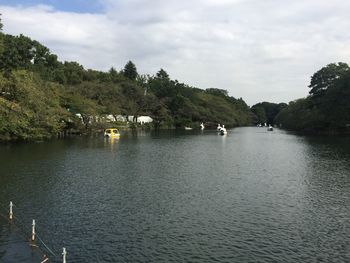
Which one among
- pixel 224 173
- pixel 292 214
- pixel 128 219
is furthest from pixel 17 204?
pixel 224 173

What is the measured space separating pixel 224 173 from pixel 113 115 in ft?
215

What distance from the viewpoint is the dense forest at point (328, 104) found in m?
85.7

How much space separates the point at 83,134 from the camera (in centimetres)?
7412

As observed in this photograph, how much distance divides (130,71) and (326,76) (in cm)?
6762

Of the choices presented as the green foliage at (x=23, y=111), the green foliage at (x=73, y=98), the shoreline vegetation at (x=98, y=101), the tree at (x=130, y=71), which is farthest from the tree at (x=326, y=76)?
the green foliage at (x=23, y=111)

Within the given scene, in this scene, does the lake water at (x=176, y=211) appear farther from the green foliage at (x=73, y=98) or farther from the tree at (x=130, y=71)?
the tree at (x=130, y=71)

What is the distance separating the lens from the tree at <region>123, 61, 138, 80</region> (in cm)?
13862

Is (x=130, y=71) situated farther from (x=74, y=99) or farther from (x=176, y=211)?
(x=176, y=211)

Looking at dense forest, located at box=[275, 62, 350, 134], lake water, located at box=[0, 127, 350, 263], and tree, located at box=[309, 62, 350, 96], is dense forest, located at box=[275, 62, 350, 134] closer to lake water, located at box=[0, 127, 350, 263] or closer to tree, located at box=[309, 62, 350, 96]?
tree, located at box=[309, 62, 350, 96]

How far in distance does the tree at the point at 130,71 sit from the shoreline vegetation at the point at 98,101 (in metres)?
0.36

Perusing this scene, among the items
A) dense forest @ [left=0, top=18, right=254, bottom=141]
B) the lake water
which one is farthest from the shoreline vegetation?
the lake water

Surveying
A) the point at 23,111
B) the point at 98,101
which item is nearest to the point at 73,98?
the point at 98,101

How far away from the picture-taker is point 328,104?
3492 inches

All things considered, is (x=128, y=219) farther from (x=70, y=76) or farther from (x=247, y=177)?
(x=70, y=76)
